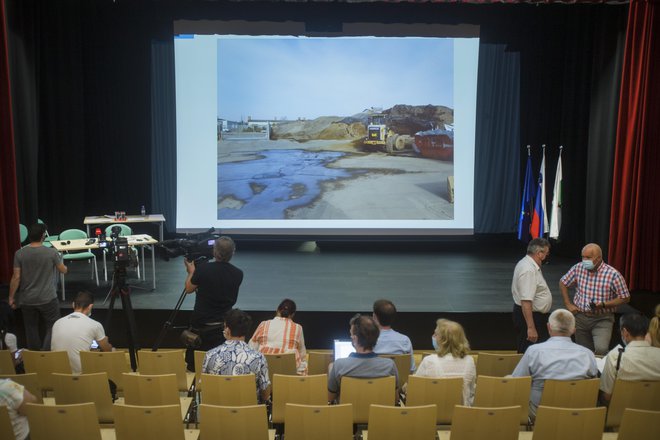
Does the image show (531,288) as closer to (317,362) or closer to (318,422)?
(317,362)

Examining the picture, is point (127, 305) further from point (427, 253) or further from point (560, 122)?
point (560, 122)

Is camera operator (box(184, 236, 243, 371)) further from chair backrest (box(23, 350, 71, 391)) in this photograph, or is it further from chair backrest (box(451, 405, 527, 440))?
chair backrest (box(451, 405, 527, 440))

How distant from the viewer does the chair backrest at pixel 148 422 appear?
3.71 meters

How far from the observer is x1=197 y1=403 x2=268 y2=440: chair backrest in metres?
3.72

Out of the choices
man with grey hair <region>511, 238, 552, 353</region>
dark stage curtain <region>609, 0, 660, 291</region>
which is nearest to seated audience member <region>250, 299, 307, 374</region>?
man with grey hair <region>511, 238, 552, 353</region>

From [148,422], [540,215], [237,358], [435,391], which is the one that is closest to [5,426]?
[148,422]

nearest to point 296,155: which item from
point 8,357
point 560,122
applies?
point 560,122

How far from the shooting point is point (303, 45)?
440 inches

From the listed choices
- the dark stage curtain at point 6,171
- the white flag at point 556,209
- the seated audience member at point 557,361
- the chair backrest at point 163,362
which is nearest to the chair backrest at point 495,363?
the seated audience member at point 557,361

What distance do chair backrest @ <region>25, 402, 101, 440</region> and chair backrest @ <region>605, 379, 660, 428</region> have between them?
10.1 feet

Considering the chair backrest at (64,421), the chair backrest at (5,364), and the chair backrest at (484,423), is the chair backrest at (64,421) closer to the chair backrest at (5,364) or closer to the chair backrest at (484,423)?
the chair backrest at (5,364)

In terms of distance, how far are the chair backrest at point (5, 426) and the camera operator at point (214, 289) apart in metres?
2.12

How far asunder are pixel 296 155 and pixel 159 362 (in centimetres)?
668

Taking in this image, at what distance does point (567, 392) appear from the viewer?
433 cm
